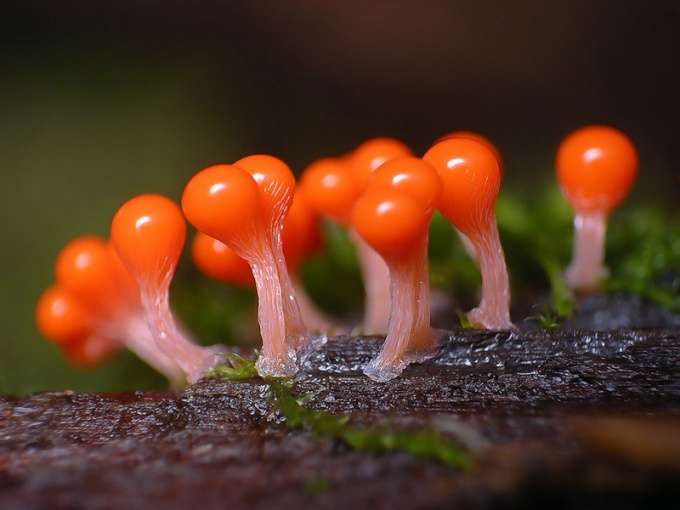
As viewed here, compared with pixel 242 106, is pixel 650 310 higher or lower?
lower

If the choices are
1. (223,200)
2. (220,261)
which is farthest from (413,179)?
(220,261)

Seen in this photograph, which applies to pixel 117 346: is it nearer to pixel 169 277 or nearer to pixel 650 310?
pixel 169 277

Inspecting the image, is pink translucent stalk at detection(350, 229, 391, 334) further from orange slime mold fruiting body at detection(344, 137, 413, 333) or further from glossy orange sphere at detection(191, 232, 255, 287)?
glossy orange sphere at detection(191, 232, 255, 287)

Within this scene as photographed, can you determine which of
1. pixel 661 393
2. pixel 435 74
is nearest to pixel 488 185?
pixel 661 393

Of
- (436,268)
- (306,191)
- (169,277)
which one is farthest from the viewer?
(436,268)

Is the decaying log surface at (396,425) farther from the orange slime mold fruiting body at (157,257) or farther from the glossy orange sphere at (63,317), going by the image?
the glossy orange sphere at (63,317)

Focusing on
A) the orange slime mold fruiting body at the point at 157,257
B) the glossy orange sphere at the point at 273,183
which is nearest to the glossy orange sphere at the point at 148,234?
the orange slime mold fruiting body at the point at 157,257
